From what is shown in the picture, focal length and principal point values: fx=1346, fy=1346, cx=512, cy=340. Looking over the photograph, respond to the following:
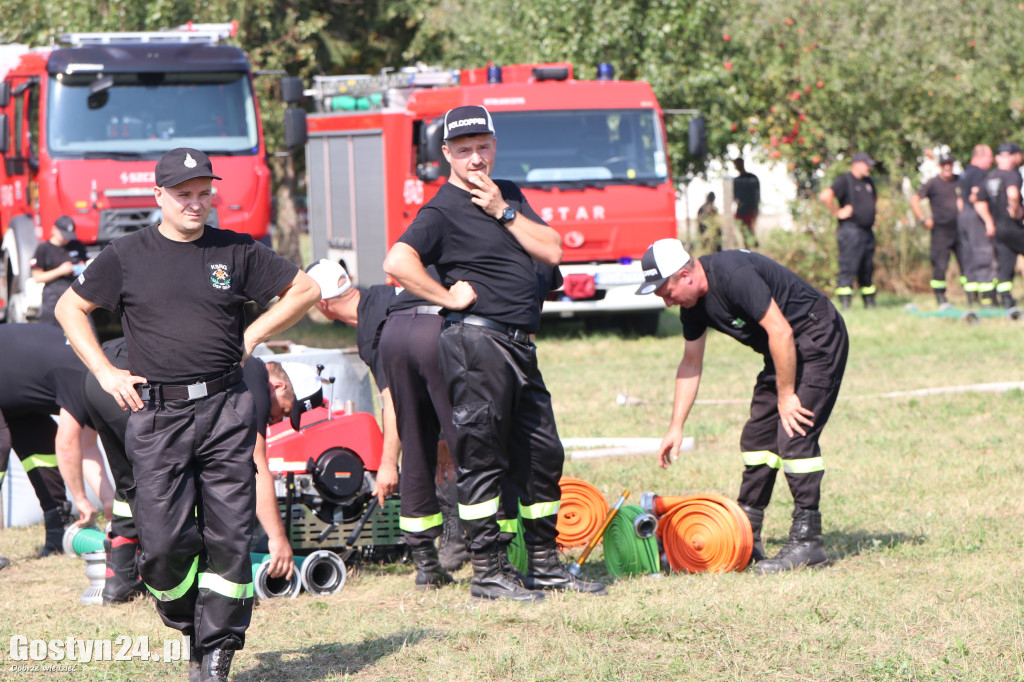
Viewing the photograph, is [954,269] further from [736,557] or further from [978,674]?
[978,674]

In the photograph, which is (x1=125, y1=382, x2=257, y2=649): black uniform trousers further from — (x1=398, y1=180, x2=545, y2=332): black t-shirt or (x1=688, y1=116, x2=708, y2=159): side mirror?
(x1=688, y1=116, x2=708, y2=159): side mirror

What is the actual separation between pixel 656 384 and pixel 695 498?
20.0 ft

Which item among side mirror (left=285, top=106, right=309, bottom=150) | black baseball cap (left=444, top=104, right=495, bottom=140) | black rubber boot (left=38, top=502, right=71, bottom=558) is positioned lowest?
black rubber boot (left=38, top=502, right=71, bottom=558)

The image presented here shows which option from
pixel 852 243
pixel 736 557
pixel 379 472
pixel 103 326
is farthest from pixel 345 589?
pixel 852 243

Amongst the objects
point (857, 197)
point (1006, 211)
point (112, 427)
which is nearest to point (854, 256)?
point (857, 197)

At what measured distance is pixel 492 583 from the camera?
19.6 feet

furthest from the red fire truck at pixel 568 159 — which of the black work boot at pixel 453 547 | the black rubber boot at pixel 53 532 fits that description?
the black work boot at pixel 453 547

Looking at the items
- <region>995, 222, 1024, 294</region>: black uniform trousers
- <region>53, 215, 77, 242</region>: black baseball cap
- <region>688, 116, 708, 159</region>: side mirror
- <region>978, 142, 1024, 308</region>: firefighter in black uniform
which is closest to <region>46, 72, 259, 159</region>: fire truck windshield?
<region>53, 215, 77, 242</region>: black baseball cap

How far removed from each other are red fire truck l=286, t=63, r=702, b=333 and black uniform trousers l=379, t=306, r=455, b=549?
8.03m

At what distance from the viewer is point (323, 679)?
498 cm

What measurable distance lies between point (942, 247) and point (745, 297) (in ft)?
40.6

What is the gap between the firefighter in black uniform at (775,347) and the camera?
6.11m

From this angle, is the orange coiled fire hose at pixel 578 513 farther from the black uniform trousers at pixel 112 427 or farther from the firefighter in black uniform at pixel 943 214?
the firefighter in black uniform at pixel 943 214
